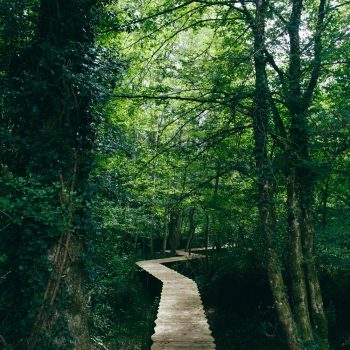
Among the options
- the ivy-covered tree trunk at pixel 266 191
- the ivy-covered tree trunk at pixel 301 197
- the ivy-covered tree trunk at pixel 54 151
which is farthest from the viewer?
the ivy-covered tree trunk at pixel 301 197

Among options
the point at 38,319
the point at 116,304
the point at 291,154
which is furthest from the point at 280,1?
the point at 116,304

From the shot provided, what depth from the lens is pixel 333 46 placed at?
5.38 m

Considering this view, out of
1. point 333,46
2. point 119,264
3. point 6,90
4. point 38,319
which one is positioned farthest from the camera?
point 119,264

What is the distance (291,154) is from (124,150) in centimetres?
312

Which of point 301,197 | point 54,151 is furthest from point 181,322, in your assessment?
point 54,151

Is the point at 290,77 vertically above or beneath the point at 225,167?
above

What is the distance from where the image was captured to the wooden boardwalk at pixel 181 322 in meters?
5.70

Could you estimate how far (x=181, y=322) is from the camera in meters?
6.84

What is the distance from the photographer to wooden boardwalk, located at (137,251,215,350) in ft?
18.7

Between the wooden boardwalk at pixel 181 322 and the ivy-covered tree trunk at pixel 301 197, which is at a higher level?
the ivy-covered tree trunk at pixel 301 197

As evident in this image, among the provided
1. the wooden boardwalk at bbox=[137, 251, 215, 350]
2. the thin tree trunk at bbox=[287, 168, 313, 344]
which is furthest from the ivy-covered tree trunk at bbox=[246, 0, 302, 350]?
the wooden boardwalk at bbox=[137, 251, 215, 350]

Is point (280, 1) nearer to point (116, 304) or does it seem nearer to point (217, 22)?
point (217, 22)

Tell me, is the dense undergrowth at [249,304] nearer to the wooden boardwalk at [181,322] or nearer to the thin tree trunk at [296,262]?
the wooden boardwalk at [181,322]

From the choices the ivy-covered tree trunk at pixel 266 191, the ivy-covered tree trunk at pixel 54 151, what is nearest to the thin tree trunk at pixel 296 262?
the ivy-covered tree trunk at pixel 266 191
